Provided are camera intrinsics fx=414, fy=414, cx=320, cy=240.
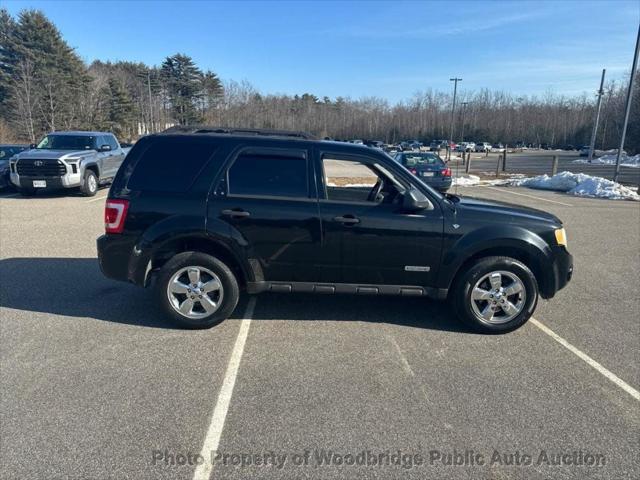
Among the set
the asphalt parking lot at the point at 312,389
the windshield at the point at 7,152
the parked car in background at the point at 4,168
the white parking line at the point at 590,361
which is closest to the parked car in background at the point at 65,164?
the parked car in background at the point at 4,168

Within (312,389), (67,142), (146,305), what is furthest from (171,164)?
(67,142)

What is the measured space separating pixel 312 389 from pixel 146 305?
8.16 ft

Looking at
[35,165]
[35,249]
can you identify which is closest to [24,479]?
[35,249]

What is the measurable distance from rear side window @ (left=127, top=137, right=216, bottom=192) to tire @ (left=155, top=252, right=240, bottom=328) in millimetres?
726

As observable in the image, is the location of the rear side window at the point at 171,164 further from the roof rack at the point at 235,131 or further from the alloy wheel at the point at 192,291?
the alloy wheel at the point at 192,291

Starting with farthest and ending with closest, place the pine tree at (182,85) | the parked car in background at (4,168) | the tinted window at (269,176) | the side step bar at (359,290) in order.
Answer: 1. the pine tree at (182,85)
2. the parked car in background at (4,168)
3. the side step bar at (359,290)
4. the tinted window at (269,176)

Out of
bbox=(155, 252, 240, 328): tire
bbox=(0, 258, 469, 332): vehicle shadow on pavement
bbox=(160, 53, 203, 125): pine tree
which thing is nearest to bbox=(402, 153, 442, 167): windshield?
bbox=(0, 258, 469, 332): vehicle shadow on pavement

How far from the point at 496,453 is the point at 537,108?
414 feet

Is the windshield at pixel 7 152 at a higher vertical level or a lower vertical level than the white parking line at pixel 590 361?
higher

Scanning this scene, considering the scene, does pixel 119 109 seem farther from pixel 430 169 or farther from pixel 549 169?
pixel 430 169

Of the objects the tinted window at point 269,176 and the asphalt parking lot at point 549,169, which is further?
the asphalt parking lot at point 549,169

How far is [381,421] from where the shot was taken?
9.32 ft

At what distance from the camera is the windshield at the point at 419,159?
51.1ft

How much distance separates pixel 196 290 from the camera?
412cm
